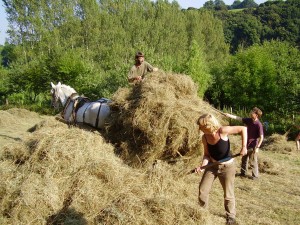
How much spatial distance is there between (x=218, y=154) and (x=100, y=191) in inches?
74.7

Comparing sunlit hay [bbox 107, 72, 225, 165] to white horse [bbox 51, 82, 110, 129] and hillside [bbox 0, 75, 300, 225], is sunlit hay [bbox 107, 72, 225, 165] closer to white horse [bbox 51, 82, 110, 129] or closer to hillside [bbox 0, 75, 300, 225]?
hillside [bbox 0, 75, 300, 225]

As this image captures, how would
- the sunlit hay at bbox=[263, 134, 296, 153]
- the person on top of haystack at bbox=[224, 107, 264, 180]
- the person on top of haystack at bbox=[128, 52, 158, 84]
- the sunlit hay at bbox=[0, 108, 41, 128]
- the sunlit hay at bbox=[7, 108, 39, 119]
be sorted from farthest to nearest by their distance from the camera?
1. the sunlit hay at bbox=[7, 108, 39, 119]
2. the sunlit hay at bbox=[0, 108, 41, 128]
3. the sunlit hay at bbox=[263, 134, 296, 153]
4. the person on top of haystack at bbox=[128, 52, 158, 84]
5. the person on top of haystack at bbox=[224, 107, 264, 180]

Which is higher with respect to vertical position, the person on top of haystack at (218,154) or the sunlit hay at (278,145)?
the person on top of haystack at (218,154)

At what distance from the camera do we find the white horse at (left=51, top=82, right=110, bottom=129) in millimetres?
7746

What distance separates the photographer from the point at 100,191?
536cm

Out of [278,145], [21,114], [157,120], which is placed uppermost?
[157,120]

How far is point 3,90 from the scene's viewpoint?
28.8m

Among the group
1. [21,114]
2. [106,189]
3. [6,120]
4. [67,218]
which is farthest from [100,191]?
[21,114]

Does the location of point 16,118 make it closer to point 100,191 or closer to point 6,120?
point 6,120

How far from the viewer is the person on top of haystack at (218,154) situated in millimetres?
4844

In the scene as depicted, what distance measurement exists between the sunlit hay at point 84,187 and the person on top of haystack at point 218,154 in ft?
1.68

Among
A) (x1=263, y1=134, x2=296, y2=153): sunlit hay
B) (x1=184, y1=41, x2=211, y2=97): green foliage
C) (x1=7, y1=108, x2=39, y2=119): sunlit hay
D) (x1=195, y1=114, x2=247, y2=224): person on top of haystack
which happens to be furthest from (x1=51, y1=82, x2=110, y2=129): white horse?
(x1=184, y1=41, x2=211, y2=97): green foliage

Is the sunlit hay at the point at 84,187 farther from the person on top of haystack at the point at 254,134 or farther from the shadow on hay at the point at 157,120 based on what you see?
the person on top of haystack at the point at 254,134

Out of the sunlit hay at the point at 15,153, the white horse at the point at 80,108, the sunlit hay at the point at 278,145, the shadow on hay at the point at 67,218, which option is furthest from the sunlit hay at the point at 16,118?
the shadow on hay at the point at 67,218
